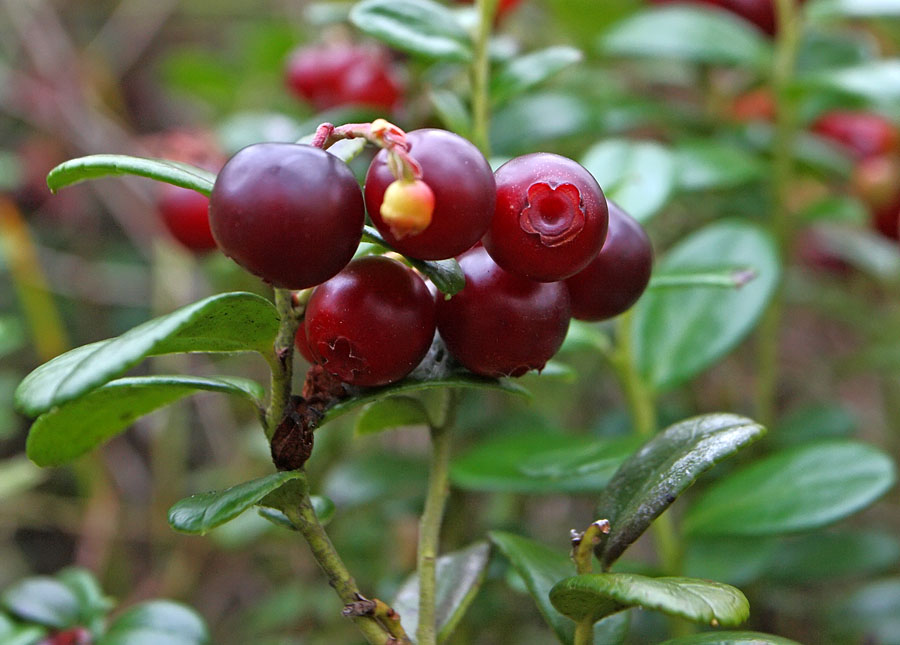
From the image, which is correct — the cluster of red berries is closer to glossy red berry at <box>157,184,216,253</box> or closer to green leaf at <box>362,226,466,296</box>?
green leaf at <box>362,226,466,296</box>

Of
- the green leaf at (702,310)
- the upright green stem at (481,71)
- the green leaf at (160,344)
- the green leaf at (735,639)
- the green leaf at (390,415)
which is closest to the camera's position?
the green leaf at (160,344)

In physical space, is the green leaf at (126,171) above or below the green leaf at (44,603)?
above

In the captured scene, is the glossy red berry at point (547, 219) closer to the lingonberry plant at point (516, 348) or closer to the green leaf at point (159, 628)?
the lingonberry plant at point (516, 348)

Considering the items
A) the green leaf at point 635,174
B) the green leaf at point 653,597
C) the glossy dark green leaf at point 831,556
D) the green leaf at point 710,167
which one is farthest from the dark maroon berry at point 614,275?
the glossy dark green leaf at point 831,556

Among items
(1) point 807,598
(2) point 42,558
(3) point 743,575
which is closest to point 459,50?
(3) point 743,575

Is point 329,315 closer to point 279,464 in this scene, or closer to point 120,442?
point 279,464

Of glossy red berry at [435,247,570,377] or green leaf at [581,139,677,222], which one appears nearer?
glossy red berry at [435,247,570,377]

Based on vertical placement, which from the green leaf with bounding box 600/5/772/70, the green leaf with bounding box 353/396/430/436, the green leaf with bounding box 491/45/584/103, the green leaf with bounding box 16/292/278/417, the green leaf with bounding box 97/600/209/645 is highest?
the green leaf with bounding box 600/5/772/70

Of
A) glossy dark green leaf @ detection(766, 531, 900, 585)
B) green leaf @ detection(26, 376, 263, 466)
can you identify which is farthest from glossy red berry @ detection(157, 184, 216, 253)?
glossy dark green leaf @ detection(766, 531, 900, 585)
